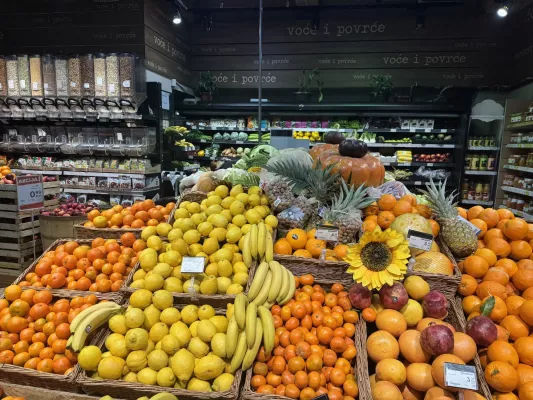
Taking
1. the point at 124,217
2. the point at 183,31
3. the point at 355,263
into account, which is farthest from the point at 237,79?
the point at 355,263

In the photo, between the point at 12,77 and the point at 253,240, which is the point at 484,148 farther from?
the point at 12,77

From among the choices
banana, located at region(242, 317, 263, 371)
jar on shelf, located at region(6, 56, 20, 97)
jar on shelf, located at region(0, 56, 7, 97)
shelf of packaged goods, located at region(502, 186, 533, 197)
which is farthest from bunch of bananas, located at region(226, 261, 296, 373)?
jar on shelf, located at region(0, 56, 7, 97)

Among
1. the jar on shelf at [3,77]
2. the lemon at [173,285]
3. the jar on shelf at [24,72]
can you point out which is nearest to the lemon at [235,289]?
the lemon at [173,285]

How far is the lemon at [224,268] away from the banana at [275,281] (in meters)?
0.23

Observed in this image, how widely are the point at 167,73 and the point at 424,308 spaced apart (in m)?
6.36

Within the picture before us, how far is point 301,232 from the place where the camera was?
2082 millimetres

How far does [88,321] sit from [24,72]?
566 cm

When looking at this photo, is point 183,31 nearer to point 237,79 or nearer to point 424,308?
point 237,79

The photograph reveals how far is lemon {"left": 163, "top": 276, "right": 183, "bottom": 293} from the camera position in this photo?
1778mm

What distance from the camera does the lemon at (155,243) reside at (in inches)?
79.6

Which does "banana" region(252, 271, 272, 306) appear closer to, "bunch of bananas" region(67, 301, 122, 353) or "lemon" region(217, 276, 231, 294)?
"lemon" region(217, 276, 231, 294)

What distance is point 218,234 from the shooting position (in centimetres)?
202

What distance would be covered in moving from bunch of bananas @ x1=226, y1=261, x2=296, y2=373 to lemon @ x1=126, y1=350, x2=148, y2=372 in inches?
14.7

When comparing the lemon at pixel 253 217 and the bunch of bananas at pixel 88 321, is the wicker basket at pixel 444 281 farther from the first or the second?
the bunch of bananas at pixel 88 321
